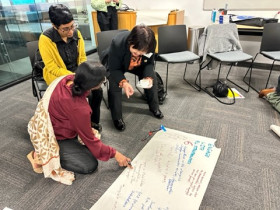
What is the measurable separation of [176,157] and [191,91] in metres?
1.27

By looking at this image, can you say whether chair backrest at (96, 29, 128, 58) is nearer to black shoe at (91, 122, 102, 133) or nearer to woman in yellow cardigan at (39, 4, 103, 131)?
woman in yellow cardigan at (39, 4, 103, 131)

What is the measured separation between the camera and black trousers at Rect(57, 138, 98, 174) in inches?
55.1

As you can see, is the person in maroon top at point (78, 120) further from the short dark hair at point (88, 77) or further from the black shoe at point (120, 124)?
the black shoe at point (120, 124)

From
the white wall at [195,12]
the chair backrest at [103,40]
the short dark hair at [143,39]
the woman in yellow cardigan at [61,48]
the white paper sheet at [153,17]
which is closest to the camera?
the short dark hair at [143,39]

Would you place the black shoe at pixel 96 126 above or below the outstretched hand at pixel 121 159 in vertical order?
below

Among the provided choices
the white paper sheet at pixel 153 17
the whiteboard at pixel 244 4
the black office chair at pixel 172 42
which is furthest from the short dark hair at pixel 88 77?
the whiteboard at pixel 244 4

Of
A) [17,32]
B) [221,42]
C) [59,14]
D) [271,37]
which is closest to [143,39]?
[59,14]

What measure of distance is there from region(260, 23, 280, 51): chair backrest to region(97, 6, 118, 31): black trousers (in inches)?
89.5

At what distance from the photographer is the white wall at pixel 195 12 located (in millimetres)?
3100

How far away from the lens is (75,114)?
1.14m

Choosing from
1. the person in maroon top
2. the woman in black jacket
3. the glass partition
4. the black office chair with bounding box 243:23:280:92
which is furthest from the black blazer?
the glass partition

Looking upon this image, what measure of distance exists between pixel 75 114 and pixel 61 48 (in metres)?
0.82

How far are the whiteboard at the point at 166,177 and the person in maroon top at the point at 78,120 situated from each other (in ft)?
0.50

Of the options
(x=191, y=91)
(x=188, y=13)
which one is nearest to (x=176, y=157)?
(x=191, y=91)
